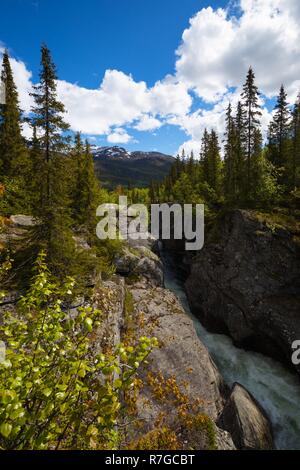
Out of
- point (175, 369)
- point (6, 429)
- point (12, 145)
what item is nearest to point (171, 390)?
point (175, 369)

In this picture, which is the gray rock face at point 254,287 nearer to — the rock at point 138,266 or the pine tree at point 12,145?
the rock at point 138,266

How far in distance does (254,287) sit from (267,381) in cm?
648

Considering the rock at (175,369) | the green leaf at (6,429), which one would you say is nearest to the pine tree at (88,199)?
the rock at (175,369)

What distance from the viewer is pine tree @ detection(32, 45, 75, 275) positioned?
12234mm

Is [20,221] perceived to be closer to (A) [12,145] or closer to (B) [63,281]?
(A) [12,145]

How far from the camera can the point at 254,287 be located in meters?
19.6

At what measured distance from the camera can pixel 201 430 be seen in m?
10.4

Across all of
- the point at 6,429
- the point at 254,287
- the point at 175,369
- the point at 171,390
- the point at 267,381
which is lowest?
the point at 267,381

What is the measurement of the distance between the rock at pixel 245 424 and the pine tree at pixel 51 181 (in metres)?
10.9

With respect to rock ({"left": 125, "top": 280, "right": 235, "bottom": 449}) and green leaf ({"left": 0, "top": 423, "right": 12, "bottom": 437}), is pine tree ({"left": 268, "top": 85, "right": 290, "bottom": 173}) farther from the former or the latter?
green leaf ({"left": 0, "top": 423, "right": 12, "bottom": 437})

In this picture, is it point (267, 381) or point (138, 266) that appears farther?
point (138, 266)

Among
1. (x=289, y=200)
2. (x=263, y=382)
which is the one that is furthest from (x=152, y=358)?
(x=289, y=200)

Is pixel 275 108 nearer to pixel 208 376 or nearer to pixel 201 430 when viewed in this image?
pixel 208 376
